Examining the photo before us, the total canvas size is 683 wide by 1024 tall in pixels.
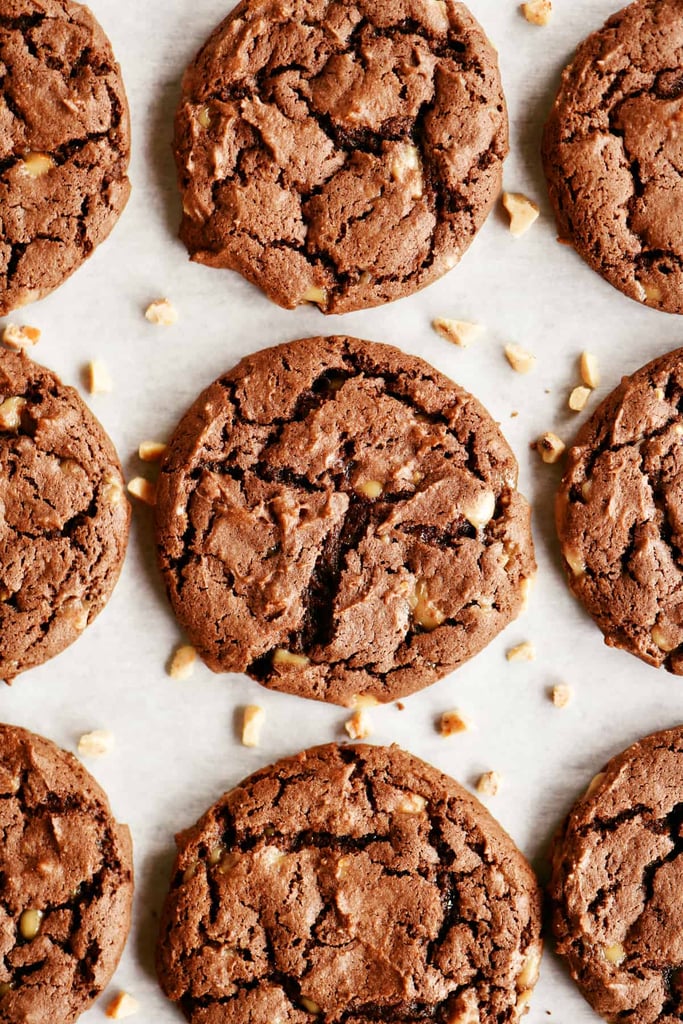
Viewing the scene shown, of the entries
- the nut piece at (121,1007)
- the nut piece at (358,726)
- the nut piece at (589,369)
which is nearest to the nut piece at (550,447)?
the nut piece at (589,369)

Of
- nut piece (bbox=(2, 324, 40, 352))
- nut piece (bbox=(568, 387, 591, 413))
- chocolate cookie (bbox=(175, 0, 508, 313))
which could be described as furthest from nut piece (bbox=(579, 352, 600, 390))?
nut piece (bbox=(2, 324, 40, 352))

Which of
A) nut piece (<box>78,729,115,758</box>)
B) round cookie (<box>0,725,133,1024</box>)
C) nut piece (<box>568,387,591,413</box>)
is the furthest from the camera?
nut piece (<box>568,387,591,413</box>)

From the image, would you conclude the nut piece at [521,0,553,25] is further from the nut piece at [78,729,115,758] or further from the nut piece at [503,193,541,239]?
the nut piece at [78,729,115,758]

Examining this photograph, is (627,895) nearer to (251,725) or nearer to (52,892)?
(251,725)

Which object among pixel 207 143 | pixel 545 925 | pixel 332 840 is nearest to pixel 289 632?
pixel 332 840

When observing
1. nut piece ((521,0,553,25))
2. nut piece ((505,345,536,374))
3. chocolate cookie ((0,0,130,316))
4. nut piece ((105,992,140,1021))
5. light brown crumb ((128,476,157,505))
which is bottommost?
nut piece ((105,992,140,1021))

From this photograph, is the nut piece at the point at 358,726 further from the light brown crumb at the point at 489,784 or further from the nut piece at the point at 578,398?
the nut piece at the point at 578,398
